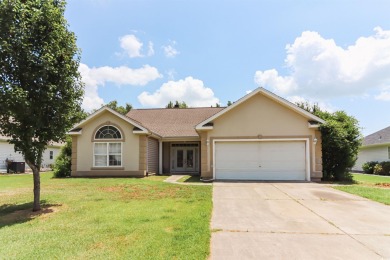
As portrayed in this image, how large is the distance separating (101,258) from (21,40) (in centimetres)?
699

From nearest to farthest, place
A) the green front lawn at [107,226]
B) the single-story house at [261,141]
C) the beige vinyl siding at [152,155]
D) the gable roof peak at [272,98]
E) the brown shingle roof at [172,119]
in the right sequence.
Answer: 1. the green front lawn at [107,226]
2. the gable roof peak at [272,98]
3. the single-story house at [261,141]
4. the beige vinyl siding at [152,155]
5. the brown shingle roof at [172,119]

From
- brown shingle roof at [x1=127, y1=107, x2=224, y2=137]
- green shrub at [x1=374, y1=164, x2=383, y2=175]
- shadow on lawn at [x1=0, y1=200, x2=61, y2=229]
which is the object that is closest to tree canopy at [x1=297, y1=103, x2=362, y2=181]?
brown shingle roof at [x1=127, y1=107, x2=224, y2=137]

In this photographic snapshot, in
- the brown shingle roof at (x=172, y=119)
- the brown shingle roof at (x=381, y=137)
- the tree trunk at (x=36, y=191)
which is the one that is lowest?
the tree trunk at (x=36, y=191)

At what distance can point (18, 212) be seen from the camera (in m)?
9.23

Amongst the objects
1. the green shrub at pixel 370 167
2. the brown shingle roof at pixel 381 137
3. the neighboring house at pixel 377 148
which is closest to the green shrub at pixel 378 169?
the green shrub at pixel 370 167

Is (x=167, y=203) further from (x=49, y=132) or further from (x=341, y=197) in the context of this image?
(x=341, y=197)

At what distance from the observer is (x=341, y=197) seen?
11.8m

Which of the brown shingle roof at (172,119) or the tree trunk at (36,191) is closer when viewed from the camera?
the tree trunk at (36,191)

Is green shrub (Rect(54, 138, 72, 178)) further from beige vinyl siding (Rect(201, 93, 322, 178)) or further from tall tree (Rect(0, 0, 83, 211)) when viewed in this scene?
tall tree (Rect(0, 0, 83, 211))

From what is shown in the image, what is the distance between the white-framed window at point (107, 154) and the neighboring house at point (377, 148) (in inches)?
943

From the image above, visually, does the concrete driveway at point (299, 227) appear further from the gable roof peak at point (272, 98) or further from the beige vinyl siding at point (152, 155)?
the beige vinyl siding at point (152, 155)

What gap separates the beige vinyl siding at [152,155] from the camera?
71.7 ft

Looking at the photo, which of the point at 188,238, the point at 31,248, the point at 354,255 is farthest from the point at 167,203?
the point at 354,255

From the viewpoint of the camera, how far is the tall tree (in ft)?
28.2
